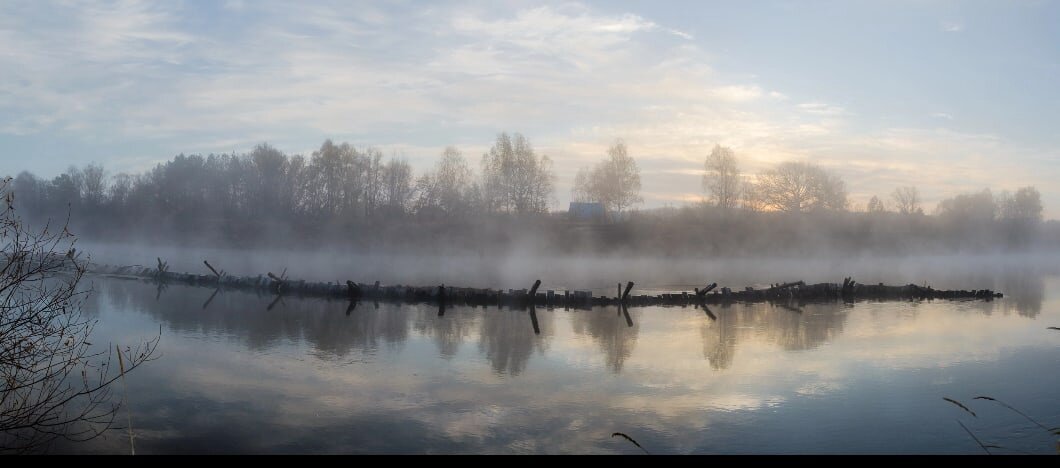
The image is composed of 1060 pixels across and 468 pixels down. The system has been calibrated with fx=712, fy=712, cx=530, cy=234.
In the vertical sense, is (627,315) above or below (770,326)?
above

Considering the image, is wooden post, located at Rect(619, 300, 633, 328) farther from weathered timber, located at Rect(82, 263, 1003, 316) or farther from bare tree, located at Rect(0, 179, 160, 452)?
bare tree, located at Rect(0, 179, 160, 452)

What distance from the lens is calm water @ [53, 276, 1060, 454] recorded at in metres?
8.89

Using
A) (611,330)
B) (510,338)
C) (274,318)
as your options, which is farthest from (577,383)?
(274,318)

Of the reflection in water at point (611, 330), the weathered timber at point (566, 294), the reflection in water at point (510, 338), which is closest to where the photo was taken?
the reflection in water at point (510, 338)

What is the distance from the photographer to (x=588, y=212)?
69.5m

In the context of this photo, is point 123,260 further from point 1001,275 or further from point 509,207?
point 1001,275

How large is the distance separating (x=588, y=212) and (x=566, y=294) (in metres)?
44.6

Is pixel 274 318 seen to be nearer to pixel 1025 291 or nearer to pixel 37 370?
pixel 37 370

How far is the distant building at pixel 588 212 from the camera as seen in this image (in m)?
66.7

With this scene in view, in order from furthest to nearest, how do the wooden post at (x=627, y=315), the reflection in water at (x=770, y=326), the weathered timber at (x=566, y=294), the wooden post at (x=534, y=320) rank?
1. the weathered timber at (x=566, y=294)
2. the wooden post at (x=627, y=315)
3. the wooden post at (x=534, y=320)
4. the reflection in water at (x=770, y=326)

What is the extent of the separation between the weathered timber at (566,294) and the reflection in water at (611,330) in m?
1.97

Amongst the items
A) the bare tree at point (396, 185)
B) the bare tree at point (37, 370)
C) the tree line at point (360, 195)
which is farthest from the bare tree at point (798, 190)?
the bare tree at point (37, 370)

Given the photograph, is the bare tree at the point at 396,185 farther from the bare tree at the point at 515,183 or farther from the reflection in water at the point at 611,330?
the reflection in water at the point at 611,330

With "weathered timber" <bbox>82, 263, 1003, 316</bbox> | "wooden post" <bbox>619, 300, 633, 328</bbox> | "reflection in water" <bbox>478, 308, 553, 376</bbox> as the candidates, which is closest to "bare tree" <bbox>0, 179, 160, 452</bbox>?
"reflection in water" <bbox>478, 308, 553, 376</bbox>
